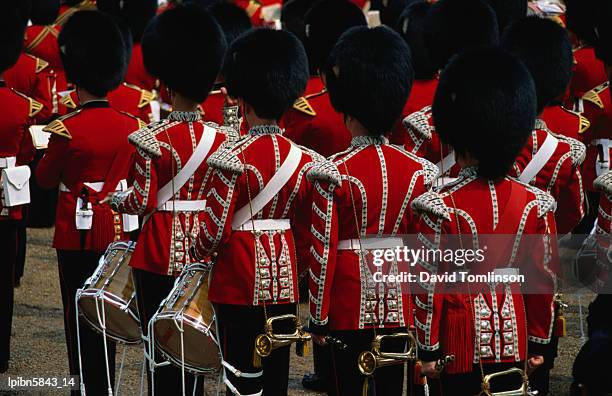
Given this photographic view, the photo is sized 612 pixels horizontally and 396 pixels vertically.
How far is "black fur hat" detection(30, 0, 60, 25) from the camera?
27.5 ft

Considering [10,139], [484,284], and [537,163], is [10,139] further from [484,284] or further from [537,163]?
[484,284]

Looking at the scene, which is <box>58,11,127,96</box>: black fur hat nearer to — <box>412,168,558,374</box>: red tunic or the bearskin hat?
<box>412,168,558,374</box>: red tunic

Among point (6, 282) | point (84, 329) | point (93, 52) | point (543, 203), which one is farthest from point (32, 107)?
point (543, 203)

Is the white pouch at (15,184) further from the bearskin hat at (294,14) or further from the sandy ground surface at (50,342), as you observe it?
the bearskin hat at (294,14)

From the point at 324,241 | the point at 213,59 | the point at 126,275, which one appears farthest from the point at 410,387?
the point at 213,59

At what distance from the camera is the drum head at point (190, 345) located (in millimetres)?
4277

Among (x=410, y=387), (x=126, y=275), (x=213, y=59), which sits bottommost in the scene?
(x=410, y=387)

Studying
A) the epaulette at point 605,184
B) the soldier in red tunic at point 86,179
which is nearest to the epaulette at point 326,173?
the epaulette at point 605,184

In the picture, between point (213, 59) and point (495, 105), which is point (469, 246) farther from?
Answer: point (213, 59)

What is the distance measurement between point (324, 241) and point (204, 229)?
46 centimetres

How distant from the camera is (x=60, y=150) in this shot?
5.01 m

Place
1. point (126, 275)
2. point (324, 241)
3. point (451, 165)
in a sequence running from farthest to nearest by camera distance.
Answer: point (451, 165) → point (126, 275) → point (324, 241)

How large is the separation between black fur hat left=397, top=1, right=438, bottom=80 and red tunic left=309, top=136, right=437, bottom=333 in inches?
71.3

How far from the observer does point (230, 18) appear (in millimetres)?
6590
